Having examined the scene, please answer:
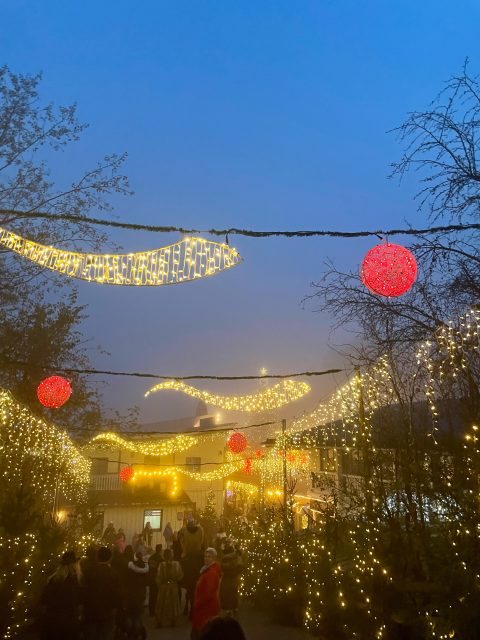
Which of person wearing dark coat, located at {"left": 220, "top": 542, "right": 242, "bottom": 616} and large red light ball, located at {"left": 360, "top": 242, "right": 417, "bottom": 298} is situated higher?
large red light ball, located at {"left": 360, "top": 242, "right": 417, "bottom": 298}

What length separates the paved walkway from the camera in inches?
283

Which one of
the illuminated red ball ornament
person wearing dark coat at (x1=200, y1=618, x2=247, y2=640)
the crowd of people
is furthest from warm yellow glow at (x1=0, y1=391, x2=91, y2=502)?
person wearing dark coat at (x1=200, y1=618, x2=247, y2=640)

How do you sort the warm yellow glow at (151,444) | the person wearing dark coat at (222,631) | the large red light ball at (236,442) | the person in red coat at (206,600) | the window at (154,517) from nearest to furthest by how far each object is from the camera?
the person wearing dark coat at (222,631), the person in red coat at (206,600), the large red light ball at (236,442), the warm yellow glow at (151,444), the window at (154,517)

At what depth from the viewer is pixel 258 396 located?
46.9 feet

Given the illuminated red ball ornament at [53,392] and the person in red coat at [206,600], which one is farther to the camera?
the illuminated red ball ornament at [53,392]

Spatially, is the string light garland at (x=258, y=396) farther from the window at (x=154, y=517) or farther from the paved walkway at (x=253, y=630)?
the window at (x=154, y=517)

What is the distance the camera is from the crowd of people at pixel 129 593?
4902 millimetres

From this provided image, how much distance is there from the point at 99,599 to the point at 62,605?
0.41m

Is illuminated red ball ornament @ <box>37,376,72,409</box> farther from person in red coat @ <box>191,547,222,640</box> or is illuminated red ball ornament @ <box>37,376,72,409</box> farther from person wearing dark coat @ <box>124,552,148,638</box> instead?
person in red coat @ <box>191,547,222,640</box>

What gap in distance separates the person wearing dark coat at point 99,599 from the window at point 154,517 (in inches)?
845

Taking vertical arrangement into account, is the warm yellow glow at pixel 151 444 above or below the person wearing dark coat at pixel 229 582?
above

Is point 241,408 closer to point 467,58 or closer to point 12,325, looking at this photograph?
point 12,325

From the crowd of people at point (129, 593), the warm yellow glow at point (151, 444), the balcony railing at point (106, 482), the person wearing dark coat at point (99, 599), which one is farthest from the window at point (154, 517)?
the person wearing dark coat at point (99, 599)

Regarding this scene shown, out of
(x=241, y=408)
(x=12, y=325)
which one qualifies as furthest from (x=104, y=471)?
(x=241, y=408)
